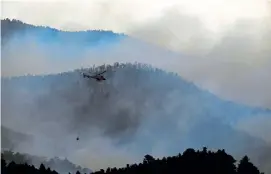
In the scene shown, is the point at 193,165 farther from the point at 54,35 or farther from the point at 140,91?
the point at 54,35

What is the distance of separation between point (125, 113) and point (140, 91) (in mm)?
87

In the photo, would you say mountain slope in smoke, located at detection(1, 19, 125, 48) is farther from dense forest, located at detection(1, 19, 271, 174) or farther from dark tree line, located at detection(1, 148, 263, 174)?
dark tree line, located at detection(1, 148, 263, 174)

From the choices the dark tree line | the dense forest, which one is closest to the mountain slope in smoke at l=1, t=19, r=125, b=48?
the dense forest

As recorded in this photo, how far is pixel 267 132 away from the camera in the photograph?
156cm

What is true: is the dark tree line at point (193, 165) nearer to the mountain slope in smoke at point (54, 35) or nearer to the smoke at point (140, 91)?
the smoke at point (140, 91)

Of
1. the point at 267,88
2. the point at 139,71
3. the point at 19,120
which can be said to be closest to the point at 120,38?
the point at 139,71

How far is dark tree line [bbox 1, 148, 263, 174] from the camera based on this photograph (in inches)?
58.6

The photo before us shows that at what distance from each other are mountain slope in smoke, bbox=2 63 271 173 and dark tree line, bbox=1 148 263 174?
0.09 ft

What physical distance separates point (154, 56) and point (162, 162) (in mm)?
342

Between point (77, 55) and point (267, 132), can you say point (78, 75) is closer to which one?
point (77, 55)

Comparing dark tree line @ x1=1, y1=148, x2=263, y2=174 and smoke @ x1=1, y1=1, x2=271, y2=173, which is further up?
smoke @ x1=1, y1=1, x2=271, y2=173

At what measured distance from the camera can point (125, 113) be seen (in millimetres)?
1498

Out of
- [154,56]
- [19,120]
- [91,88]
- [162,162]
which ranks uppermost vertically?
[154,56]

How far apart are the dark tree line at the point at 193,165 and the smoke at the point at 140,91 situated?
0.03m
